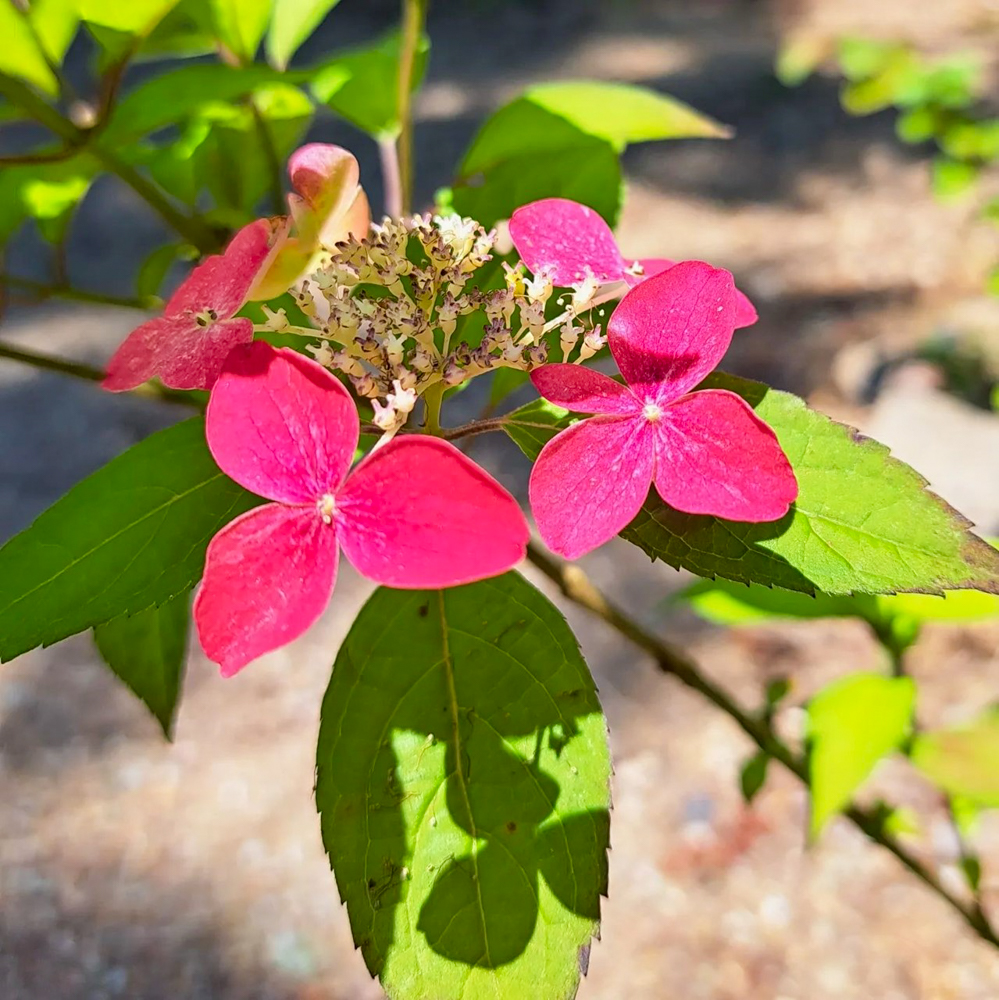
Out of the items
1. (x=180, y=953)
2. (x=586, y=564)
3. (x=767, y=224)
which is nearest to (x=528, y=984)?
(x=180, y=953)

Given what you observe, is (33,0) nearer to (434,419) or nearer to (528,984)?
(434,419)

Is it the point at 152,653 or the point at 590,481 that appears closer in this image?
the point at 590,481

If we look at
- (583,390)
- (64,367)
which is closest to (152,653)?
(64,367)

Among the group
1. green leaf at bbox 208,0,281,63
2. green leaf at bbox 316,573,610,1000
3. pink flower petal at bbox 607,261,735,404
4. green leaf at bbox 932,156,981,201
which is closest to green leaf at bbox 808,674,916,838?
green leaf at bbox 316,573,610,1000

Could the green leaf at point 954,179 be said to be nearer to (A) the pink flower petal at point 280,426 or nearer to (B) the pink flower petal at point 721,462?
(B) the pink flower petal at point 721,462

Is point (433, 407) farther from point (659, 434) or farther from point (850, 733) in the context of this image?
point (850, 733)

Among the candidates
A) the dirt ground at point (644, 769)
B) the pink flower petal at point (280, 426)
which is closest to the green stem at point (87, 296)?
the pink flower petal at point (280, 426)

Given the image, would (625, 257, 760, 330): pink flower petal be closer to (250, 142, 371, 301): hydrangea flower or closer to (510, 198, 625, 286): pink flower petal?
(510, 198, 625, 286): pink flower petal
